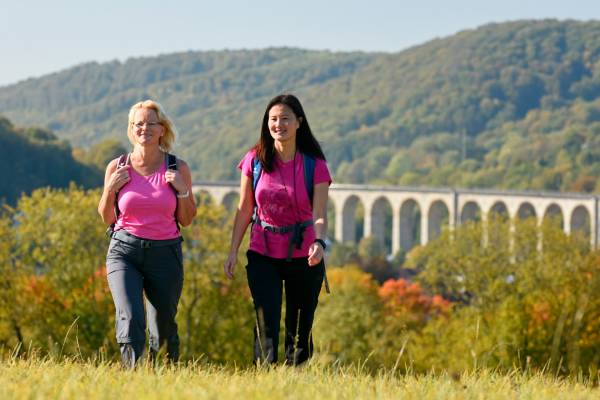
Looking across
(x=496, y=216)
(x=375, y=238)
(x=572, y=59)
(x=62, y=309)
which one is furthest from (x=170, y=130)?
(x=572, y=59)

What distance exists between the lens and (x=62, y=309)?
80.9 feet

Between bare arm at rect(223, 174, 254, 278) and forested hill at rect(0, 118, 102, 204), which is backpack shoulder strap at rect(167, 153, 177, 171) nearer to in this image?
bare arm at rect(223, 174, 254, 278)

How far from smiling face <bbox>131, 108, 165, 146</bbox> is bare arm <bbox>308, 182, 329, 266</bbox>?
0.83m

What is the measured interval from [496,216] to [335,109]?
475 feet

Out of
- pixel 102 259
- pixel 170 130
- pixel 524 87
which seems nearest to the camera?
pixel 170 130

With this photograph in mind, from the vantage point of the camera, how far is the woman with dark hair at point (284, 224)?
5.65 meters

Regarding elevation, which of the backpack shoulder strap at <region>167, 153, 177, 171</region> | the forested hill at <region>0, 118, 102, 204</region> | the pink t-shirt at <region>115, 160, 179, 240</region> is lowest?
the forested hill at <region>0, 118, 102, 204</region>

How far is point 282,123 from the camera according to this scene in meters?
5.76

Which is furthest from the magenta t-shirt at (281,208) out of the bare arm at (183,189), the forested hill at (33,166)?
the forested hill at (33,166)

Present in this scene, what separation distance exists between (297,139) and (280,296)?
80 cm

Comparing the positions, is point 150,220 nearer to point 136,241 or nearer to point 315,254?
point 136,241

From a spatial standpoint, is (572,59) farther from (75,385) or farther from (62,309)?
(75,385)

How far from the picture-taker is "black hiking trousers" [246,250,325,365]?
561 centimetres

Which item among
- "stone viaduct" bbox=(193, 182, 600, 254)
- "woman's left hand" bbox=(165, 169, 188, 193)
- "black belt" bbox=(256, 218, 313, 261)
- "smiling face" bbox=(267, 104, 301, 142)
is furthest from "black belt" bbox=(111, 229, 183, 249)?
"stone viaduct" bbox=(193, 182, 600, 254)
